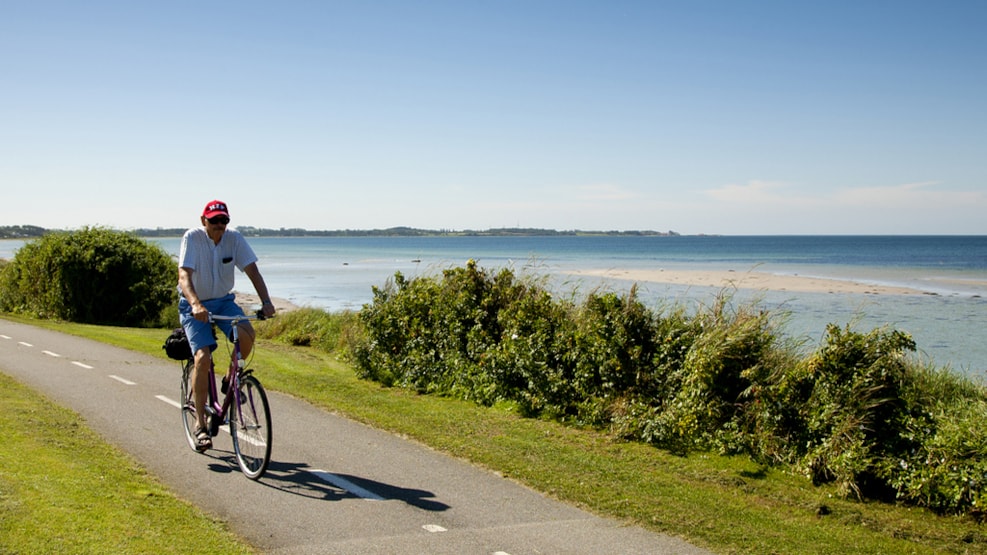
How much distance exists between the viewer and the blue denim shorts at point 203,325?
7.04 m

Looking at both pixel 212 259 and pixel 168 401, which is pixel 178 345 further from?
pixel 168 401

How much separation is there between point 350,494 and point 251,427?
3.55 ft

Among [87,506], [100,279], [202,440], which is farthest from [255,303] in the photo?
[87,506]

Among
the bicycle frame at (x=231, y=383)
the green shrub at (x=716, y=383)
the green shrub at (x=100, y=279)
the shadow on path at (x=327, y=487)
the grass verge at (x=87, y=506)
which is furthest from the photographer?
the green shrub at (x=100, y=279)

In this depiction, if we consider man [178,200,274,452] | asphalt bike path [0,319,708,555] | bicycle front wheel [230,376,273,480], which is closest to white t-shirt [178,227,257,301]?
man [178,200,274,452]

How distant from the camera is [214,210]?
7.01 metres

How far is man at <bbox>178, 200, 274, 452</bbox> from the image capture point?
696 centimetres

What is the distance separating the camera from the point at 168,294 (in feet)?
83.7

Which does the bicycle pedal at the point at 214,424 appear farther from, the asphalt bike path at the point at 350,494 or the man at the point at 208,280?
the asphalt bike path at the point at 350,494

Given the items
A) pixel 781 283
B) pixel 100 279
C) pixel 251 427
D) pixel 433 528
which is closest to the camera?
pixel 433 528

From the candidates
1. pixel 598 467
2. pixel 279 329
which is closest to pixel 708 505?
pixel 598 467

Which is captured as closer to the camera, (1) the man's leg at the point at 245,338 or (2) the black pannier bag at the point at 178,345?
(1) the man's leg at the point at 245,338

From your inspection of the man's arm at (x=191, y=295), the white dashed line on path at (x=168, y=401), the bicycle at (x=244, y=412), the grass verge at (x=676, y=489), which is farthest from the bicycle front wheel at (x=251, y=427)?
the white dashed line on path at (x=168, y=401)

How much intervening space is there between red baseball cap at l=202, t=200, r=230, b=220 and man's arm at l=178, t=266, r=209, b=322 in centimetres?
49
